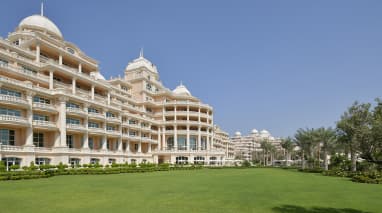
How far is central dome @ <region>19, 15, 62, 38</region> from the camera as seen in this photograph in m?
45.5

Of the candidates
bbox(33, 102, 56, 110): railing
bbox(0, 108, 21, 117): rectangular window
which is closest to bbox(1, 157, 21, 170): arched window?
bbox(0, 108, 21, 117): rectangular window

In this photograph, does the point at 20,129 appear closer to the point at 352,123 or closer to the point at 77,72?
the point at 77,72

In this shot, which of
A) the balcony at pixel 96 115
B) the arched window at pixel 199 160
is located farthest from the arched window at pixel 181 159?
the balcony at pixel 96 115

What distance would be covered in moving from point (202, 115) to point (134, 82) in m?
21.4

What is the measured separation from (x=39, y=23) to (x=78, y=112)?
59.1 ft

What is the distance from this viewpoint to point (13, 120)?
3316 cm

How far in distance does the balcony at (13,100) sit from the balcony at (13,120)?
1747 millimetres

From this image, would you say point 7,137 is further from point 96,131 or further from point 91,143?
point 91,143

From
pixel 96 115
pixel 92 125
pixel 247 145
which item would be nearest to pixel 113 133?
pixel 92 125

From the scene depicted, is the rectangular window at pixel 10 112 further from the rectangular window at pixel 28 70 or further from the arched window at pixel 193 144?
the arched window at pixel 193 144

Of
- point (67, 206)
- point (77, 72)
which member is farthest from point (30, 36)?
point (67, 206)

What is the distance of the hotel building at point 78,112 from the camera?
118 ft

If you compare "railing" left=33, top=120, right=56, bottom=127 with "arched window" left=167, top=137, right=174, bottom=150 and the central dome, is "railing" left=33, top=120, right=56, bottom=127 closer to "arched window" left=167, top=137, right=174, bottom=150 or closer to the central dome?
the central dome

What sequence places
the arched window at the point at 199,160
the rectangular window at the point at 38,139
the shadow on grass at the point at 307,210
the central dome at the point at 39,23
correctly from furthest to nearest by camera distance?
the arched window at the point at 199,160 < the central dome at the point at 39,23 < the rectangular window at the point at 38,139 < the shadow on grass at the point at 307,210
